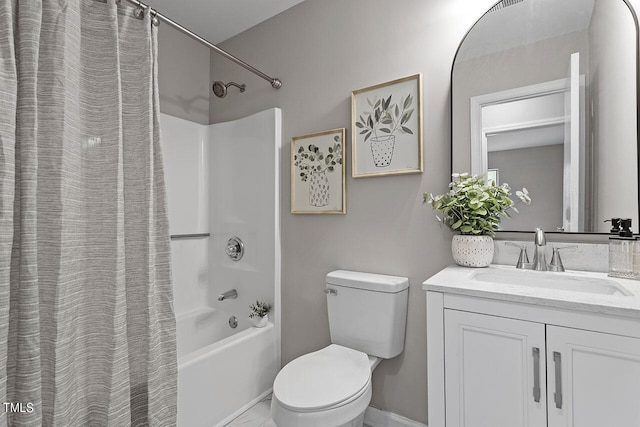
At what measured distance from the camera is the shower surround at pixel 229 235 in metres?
2.00

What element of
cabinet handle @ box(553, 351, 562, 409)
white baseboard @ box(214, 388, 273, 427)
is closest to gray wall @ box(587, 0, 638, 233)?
cabinet handle @ box(553, 351, 562, 409)

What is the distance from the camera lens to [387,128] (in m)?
1.71

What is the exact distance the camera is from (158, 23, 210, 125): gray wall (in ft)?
7.55

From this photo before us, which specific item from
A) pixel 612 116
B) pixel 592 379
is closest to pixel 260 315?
pixel 592 379

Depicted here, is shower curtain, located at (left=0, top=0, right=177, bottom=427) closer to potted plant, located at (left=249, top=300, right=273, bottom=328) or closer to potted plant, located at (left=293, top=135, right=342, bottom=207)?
potted plant, located at (left=249, top=300, right=273, bottom=328)

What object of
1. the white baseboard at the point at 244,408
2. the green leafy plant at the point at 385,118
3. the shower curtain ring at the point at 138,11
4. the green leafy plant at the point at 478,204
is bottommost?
the white baseboard at the point at 244,408

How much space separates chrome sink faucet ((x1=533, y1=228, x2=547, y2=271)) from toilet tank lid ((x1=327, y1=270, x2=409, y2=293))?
0.56 meters

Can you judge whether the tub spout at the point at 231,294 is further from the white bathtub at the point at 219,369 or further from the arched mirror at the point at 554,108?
the arched mirror at the point at 554,108

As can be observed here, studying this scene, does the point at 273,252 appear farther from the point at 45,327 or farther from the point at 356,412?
the point at 45,327

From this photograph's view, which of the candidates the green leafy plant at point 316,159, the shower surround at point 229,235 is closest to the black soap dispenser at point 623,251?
the green leafy plant at point 316,159

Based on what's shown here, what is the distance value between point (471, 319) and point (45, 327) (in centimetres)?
136

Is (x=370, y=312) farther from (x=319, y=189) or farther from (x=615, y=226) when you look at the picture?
(x=615, y=226)

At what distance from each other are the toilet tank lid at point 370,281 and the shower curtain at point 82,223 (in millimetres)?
803

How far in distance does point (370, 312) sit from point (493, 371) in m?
0.64
